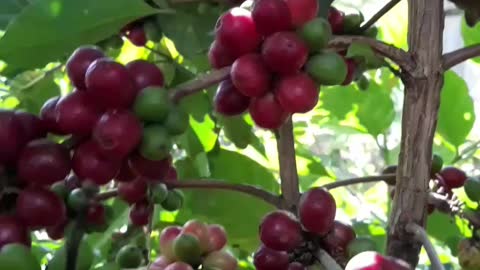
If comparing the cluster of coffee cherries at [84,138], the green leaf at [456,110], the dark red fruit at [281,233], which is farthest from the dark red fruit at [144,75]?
the green leaf at [456,110]

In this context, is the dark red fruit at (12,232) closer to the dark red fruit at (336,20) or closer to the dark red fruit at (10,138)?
the dark red fruit at (10,138)

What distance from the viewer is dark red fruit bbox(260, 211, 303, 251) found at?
465 millimetres

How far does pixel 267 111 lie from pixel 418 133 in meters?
0.11

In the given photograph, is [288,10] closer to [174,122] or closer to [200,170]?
[174,122]

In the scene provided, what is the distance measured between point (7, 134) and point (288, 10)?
0.15 meters

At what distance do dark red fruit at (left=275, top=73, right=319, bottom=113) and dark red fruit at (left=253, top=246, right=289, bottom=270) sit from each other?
0.10 meters

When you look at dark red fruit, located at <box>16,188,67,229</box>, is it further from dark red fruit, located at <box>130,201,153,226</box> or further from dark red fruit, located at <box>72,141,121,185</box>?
dark red fruit, located at <box>130,201,153,226</box>

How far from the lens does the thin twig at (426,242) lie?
40 centimetres

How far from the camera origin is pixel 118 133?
381 millimetres

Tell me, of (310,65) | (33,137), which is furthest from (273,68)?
(33,137)

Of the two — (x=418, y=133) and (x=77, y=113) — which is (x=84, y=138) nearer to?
(x=77, y=113)

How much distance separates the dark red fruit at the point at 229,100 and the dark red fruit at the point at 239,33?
3cm

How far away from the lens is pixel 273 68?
42 centimetres

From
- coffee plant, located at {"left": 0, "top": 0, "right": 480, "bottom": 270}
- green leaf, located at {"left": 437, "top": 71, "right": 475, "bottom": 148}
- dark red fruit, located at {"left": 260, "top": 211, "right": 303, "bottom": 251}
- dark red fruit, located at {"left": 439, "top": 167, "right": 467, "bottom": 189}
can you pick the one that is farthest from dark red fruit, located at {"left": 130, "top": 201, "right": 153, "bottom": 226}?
green leaf, located at {"left": 437, "top": 71, "right": 475, "bottom": 148}
